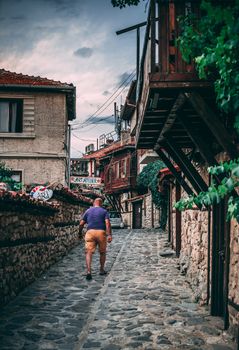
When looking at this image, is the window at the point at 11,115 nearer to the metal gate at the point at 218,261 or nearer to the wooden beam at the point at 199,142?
the wooden beam at the point at 199,142

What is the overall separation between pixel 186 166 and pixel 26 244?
3.57 m

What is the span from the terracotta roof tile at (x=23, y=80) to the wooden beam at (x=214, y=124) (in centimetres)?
1310

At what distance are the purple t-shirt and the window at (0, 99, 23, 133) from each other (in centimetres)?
889

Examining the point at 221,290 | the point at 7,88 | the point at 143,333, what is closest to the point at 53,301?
the point at 143,333

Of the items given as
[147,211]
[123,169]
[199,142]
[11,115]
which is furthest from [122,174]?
[199,142]

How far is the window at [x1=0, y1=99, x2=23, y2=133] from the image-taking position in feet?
55.8

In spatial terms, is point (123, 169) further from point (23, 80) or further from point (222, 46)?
point (222, 46)

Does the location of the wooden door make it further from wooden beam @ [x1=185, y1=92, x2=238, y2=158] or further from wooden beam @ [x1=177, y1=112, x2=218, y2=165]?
wooden beam @ [x1=185, y1=92, x2=238, y2=158]

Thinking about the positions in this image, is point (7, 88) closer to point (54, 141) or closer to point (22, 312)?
point (54, 141)

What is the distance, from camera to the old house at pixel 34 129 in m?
16.9

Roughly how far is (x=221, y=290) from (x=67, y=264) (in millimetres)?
6159

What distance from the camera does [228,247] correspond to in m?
5.13

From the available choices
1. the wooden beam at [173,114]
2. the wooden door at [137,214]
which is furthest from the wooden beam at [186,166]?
the wooden door at [137,214]

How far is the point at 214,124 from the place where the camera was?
4.40 m
